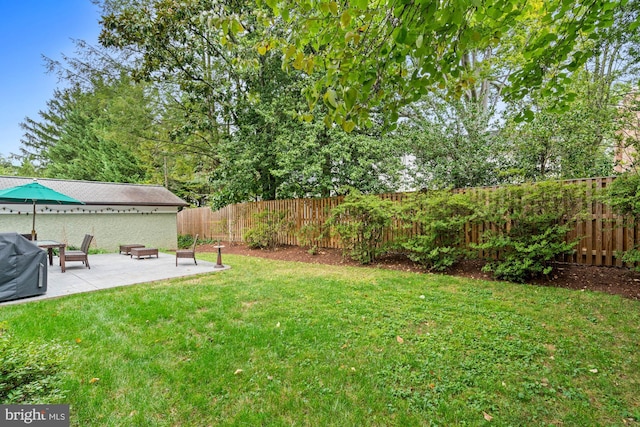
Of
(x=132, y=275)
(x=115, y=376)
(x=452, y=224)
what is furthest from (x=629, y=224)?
(x=132, y=275)

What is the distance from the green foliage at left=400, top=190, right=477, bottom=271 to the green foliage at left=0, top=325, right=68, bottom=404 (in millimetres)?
6101

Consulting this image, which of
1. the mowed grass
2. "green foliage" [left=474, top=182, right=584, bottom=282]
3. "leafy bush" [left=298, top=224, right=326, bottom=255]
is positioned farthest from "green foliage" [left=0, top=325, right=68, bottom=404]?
"leafy bush" [left=298, top=224, right=326, bottom=255]

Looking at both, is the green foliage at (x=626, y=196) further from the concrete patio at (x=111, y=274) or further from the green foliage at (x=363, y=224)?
the concrete patio at (x=111, y=274)

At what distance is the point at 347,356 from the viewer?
9.80 ft

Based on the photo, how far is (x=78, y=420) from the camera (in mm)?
2082

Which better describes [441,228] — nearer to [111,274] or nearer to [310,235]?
[310,235]

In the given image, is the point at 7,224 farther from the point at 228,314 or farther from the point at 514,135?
the point at 514,135

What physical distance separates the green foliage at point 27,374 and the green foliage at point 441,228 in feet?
20.0

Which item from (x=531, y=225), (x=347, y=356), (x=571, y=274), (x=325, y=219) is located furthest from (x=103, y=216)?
(x=571, y=274)

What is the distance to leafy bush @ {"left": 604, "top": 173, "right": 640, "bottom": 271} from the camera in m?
4.59

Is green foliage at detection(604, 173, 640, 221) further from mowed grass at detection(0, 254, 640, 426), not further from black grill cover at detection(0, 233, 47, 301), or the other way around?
black grill cover at detection(0, 233, 47, 301)

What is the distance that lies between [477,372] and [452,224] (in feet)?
13.6

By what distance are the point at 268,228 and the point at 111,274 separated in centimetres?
509

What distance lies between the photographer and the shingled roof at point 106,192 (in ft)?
38.0
